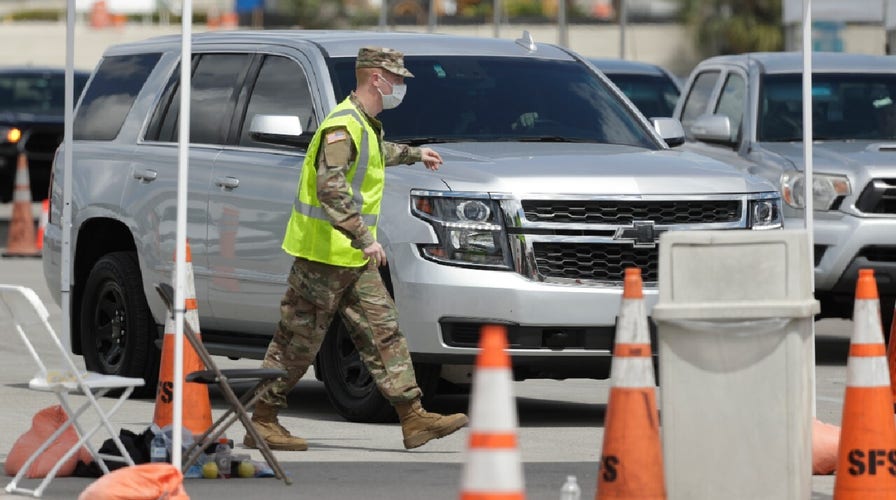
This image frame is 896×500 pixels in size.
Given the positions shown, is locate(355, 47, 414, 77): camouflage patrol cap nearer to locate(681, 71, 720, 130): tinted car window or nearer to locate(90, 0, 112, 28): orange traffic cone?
locate(681, 71, 720, 130): tinted car window

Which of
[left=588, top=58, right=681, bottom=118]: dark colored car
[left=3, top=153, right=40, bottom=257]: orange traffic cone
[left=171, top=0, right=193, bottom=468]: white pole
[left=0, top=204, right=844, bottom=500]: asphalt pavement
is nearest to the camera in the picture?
[left=171, top=0, right=193, bottom=468]: white pole

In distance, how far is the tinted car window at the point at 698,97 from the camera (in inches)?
617

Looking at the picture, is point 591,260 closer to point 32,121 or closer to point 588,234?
point 588,234

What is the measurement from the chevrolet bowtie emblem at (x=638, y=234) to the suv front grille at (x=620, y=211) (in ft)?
0.16

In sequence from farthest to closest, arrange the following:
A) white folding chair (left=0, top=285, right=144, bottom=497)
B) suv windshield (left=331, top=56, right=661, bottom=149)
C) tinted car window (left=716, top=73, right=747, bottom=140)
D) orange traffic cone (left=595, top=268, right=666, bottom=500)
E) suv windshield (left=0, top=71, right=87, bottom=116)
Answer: suv windshield (left=0, top=71, right=87, bottom=116) → tinted car window (left=716, top=73, right=747, bottom=140) → suv windshield (left=331, top=56, right=661, bottom=149) → white folding chair (left=0, top=285, right=144, bottom=497) → orange traffic cone (left=595, top=268, right=666, bottom=500)

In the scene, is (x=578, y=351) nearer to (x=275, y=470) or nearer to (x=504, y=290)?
(x=504, y=290)

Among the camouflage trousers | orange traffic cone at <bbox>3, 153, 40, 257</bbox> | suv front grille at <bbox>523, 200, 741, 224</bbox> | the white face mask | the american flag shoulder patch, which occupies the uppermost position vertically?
the white face mask

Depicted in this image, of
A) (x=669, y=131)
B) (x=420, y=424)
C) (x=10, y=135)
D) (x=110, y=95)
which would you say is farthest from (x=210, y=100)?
(x=10, y=135)

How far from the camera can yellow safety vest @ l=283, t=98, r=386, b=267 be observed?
8.93m

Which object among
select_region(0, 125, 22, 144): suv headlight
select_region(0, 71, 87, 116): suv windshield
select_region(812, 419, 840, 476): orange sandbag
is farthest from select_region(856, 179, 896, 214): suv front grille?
select_region(0, 71, 87, 116): suv windshield

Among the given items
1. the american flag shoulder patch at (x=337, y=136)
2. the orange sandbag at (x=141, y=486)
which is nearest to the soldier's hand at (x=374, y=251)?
the american flag shoulder patch at (x=337, y=136)

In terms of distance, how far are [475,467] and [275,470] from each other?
358 centimetres

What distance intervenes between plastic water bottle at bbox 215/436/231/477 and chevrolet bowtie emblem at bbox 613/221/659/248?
84.3 inches

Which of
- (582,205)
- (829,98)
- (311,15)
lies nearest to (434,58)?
(582,205)
